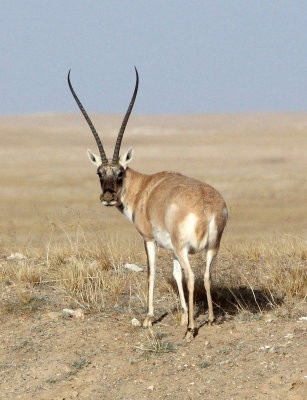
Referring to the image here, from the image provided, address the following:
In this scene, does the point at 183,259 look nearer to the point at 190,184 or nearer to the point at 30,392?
the point at 190,184


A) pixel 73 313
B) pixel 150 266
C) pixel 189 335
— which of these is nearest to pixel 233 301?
pixel 150 266

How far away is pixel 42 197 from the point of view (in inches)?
1139

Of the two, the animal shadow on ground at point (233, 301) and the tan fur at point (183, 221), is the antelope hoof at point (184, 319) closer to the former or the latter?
the tan fur at point (183, 221)

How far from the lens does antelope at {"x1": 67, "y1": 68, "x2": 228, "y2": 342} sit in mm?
7680

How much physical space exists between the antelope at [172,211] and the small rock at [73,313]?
78 cm

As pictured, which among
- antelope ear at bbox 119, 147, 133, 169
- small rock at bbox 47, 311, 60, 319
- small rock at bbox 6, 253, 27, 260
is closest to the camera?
small rock at bbox 47, 311, 60, 319

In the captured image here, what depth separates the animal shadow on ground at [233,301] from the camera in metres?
8.60

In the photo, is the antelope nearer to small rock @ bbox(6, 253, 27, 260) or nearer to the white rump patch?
the white rump patch

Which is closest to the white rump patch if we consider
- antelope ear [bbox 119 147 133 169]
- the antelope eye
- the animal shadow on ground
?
the animal shadow on ground

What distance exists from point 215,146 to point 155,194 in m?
52.4

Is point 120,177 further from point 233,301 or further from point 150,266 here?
point 233,301

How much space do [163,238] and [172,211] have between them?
17.2 inches

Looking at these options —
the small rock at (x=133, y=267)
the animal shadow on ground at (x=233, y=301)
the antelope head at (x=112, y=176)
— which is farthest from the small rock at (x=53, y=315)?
the small rock at (x=133, y=267)

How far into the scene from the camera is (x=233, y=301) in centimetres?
930
